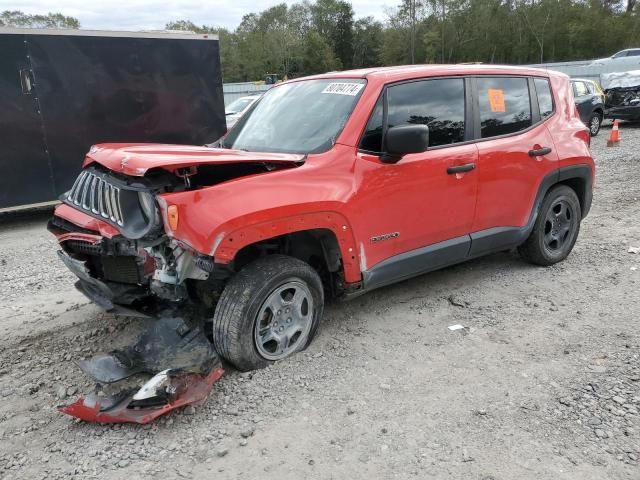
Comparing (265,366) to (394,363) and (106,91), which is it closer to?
(394,363)

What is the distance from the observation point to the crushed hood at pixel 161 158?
9.96 feet

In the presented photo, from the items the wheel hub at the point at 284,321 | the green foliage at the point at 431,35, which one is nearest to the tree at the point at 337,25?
the green foliage at the point at 431,35

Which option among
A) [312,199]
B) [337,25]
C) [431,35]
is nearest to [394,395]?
[312,199]

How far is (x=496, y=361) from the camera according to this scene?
3.60m

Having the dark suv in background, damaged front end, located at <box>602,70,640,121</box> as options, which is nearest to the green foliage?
damaged front end, located at <box>602,70,640,121</box>

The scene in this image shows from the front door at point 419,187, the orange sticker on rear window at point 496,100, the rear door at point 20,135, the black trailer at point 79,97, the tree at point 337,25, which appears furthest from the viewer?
the tree at point 337,25

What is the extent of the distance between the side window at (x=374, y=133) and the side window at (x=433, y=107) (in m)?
0.10

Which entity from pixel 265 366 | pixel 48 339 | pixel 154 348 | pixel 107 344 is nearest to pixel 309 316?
pixel 265 366

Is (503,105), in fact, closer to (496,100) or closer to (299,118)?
(496,100)

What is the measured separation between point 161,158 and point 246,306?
3.24 feet

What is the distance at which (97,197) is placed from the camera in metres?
3.52

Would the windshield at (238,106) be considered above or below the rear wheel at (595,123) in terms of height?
above

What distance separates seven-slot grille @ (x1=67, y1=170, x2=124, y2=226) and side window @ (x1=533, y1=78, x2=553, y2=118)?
3770 millimetres

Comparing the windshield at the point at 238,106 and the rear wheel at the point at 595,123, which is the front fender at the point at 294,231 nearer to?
the windshield at the point at 238,106
